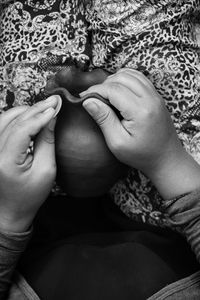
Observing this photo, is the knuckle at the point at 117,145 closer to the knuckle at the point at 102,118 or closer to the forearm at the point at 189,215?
the knuckle at the point at 102,118

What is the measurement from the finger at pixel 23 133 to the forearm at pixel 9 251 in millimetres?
140

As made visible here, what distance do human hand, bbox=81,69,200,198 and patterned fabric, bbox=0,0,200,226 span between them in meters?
0.13

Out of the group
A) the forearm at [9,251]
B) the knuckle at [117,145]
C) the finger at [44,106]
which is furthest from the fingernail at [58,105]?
the forearm at [9,251]

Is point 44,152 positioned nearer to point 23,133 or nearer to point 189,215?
point 23,133

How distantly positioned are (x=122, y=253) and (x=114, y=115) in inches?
10.4

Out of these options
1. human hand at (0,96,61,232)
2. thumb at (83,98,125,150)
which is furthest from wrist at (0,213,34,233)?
thumb at (83,98,125,150)

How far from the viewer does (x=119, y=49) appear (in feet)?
3.75

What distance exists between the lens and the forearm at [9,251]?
0.99 m

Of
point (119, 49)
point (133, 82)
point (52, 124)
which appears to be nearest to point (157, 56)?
point (119, 49)

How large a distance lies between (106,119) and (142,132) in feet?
0.21

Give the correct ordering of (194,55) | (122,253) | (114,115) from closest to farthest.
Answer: (114,115) → (122,253) → (194,55)

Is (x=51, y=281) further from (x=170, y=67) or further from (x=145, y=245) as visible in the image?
(x=170, y=67)

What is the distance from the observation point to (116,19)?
1.12 meters

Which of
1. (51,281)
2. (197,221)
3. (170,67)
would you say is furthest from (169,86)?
(51,281)
